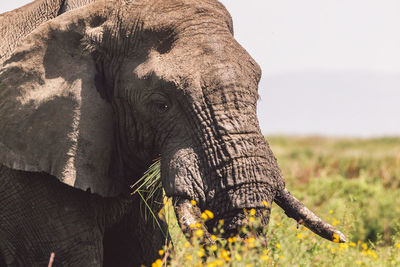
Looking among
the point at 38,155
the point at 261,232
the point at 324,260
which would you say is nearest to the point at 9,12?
the point at 38,155

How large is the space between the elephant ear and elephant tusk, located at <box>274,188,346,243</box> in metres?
1.43

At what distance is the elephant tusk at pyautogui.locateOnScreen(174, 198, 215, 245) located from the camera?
14.9 ft

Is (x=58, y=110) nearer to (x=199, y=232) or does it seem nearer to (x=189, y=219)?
(x=189, y=219)

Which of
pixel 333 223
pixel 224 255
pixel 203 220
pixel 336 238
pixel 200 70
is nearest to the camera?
pixel 224 255

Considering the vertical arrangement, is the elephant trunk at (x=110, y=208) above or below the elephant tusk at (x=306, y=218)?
above

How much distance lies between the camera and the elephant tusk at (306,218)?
5.07 m

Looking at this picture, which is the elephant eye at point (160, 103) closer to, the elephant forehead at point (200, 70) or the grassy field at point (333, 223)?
the elephant forehead at point (200, 70)

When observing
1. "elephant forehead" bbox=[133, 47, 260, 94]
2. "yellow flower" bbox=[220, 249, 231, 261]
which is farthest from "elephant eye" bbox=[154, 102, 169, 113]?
"yellow flower" bbox=[220, 249, 231, 261]

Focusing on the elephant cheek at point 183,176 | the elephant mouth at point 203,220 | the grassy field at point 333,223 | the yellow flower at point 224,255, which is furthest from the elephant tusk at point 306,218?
the yellow flower at point 224,255

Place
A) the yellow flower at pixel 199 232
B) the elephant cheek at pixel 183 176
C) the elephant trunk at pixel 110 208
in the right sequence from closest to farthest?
the yellow flower at pixel 199 232 < the elephant cheek at pixel 183 176 < the elephant trunk at pixel 110 208

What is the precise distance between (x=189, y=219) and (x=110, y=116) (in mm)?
1279

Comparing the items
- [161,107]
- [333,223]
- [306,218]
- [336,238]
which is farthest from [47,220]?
[333,223]

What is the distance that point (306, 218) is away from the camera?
512cm

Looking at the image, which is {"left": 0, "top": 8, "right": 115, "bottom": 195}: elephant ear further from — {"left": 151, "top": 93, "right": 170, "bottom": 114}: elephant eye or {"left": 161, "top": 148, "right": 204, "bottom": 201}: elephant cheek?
{"left": 161, "top": 148, "right": 204, "bottom": 201}: elephant cheek
